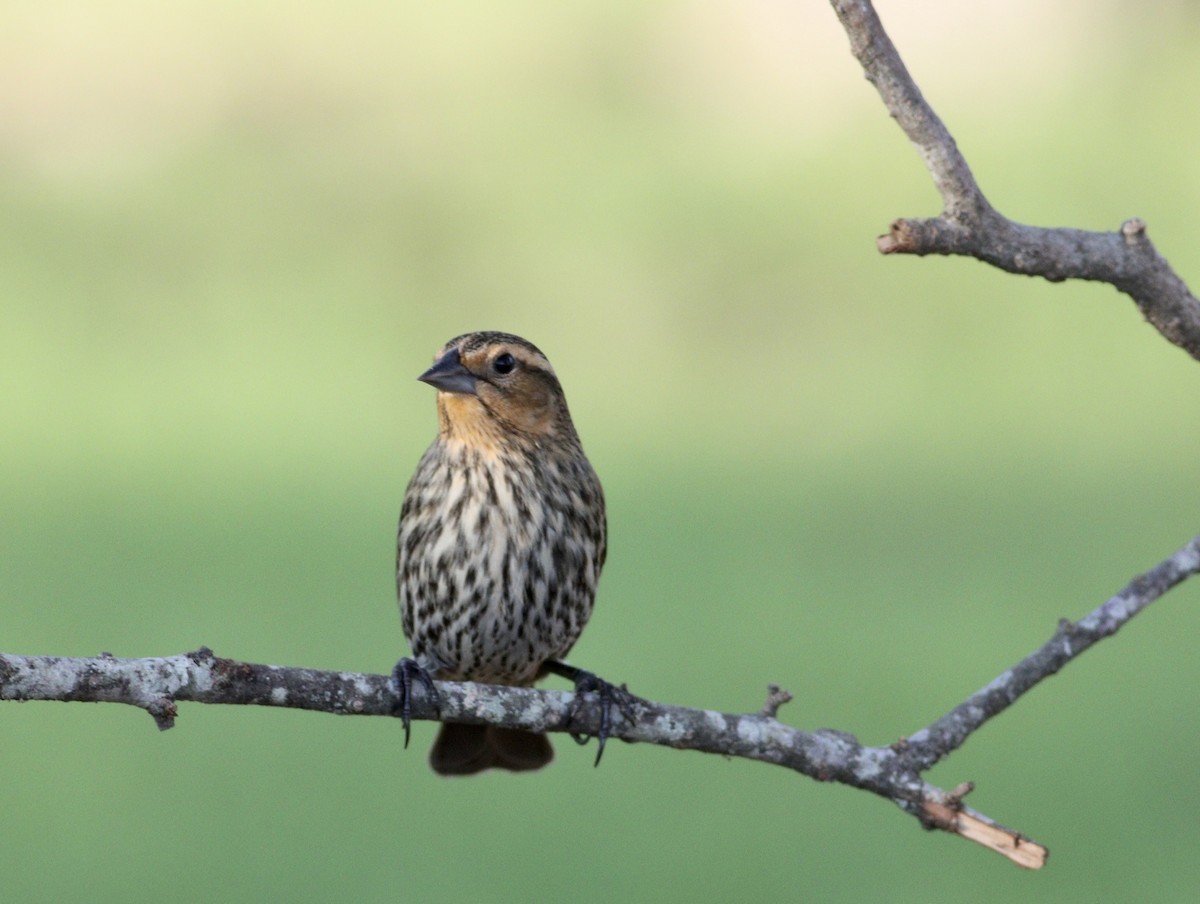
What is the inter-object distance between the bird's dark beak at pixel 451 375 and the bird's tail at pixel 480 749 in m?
1.07

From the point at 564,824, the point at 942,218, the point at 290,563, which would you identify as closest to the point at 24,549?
the point at 290,563

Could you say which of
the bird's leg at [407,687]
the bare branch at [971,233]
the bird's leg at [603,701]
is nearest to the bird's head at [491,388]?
the bird's leg at [603,701]

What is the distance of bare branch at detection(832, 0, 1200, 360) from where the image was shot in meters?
3.56

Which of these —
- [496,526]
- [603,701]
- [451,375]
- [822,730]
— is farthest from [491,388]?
[822,730]

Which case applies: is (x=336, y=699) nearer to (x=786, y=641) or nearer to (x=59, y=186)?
(x=786, y=641)

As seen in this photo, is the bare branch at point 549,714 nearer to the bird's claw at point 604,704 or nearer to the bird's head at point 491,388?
the bird's claw at point 604,704

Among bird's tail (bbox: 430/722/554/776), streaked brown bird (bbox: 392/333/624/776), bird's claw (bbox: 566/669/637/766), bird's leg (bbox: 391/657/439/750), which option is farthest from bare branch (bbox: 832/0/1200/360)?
bird's tail (bbox: 430/722/554/776)

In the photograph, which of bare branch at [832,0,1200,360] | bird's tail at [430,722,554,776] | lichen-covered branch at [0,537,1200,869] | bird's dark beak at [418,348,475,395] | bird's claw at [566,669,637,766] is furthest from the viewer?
bird's tail at [430,722,554,776]

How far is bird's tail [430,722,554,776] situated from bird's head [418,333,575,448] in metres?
0.90

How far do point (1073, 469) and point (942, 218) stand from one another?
738 centimetres

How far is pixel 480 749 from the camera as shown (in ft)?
17.4

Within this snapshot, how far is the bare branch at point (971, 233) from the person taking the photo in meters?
3.56

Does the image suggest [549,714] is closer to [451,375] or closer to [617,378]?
[451,375]

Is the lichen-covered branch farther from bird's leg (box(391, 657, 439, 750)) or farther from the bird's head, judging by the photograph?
the bird's head
